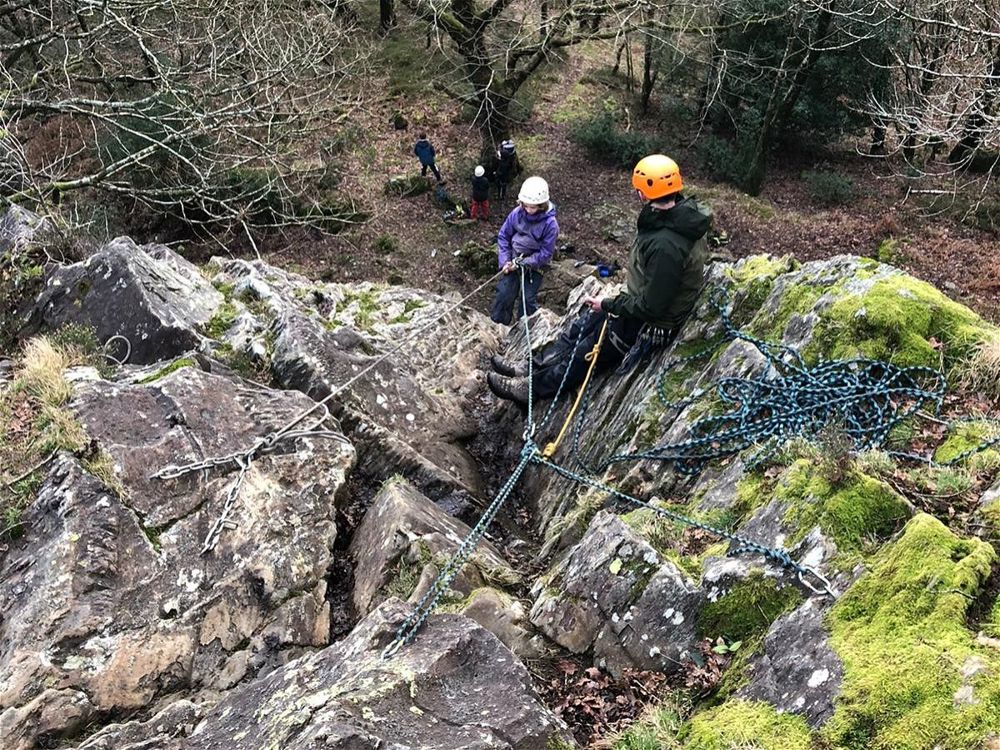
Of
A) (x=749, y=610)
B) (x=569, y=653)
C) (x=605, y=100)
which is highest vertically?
(x=749, y=610)

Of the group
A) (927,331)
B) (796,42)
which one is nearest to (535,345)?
(927,331)

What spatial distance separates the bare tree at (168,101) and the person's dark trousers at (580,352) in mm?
5396

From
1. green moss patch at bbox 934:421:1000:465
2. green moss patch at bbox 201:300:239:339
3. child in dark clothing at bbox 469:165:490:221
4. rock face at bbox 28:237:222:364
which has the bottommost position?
child in dark clothing at bbox 469:165:490:221

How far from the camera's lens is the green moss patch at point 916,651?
2.87m

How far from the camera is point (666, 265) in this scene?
661 centimetres

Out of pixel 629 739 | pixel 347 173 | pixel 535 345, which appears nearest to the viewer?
pixel 629 739

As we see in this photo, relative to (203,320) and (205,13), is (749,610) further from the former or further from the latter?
(205,13)

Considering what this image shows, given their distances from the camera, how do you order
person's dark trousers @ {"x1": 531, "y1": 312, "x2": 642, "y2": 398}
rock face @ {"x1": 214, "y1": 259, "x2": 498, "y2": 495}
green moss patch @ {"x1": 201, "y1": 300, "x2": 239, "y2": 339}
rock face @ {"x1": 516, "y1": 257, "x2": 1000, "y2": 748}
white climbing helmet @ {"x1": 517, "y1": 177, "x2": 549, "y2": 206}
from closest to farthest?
rock face @ {"x1": 516, "y1": 257, "x2": 1000, "y2": 748}, person's dark trousers @ {"x1": 531, "y1": 312, "x2": 642, "y2": 398}, rock face @ {"x1": 214, "y1": 259, "x2": 498, "y2": 495}, green moss patch @ {"x1": 201, "y1": 300, "x2": 239, "y2": 339}, white climbing helmet @ {"x1": 517, "y1": 177, "x2": 549, "y2": 206}

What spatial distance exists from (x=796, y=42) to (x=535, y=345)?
15636mm

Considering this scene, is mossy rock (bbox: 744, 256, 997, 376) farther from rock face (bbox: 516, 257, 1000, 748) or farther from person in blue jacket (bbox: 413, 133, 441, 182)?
person in blue jacket (bbox: 413, 133, 441, 182)

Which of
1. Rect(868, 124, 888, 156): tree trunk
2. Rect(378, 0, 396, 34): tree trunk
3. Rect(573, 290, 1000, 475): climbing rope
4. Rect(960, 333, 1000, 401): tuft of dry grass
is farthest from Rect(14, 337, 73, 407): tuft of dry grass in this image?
Rect(378, 0, 396, 34): tree trunk

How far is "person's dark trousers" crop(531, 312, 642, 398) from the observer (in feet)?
25.4

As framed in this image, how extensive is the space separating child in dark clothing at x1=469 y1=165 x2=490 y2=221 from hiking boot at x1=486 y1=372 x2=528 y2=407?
1138 centimetres

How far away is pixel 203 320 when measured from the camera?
9266 mm
